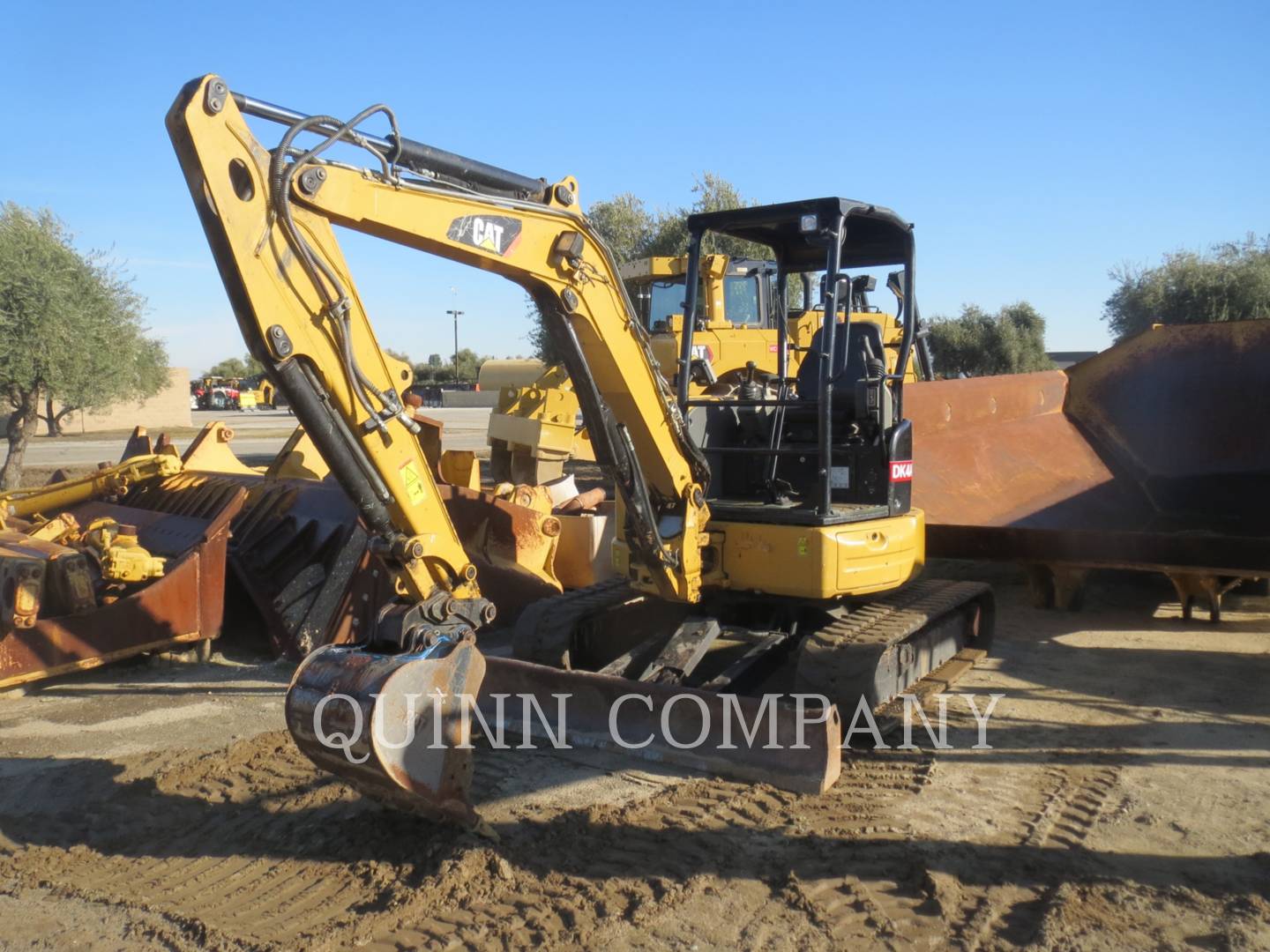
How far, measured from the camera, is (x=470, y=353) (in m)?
85.9

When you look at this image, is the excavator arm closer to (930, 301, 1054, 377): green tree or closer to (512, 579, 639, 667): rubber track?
(512, 579, 639, 667): rubber track

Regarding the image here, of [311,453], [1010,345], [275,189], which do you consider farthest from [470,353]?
[275,189]

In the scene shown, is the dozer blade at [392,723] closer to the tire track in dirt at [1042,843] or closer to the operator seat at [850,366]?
the tire track in dirt at [1042,843]

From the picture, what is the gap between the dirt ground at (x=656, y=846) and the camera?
11.1ft

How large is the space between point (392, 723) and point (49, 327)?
14903mm

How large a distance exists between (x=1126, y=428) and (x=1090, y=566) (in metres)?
2.39

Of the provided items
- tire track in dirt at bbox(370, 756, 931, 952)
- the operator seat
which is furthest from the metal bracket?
the operator seat

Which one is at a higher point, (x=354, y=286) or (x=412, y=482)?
(x=354, y=286)

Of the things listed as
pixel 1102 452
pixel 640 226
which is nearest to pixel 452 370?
pixel 640 226

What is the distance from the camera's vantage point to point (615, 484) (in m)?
5.26

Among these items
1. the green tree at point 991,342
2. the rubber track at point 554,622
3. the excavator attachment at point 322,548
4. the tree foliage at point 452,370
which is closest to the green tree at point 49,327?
the excavator attachment at point 322,548

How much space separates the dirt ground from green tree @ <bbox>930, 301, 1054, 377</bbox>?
32.6 m

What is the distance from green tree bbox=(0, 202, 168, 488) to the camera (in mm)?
15508

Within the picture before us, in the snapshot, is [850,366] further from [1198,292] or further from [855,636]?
[1198,292]
